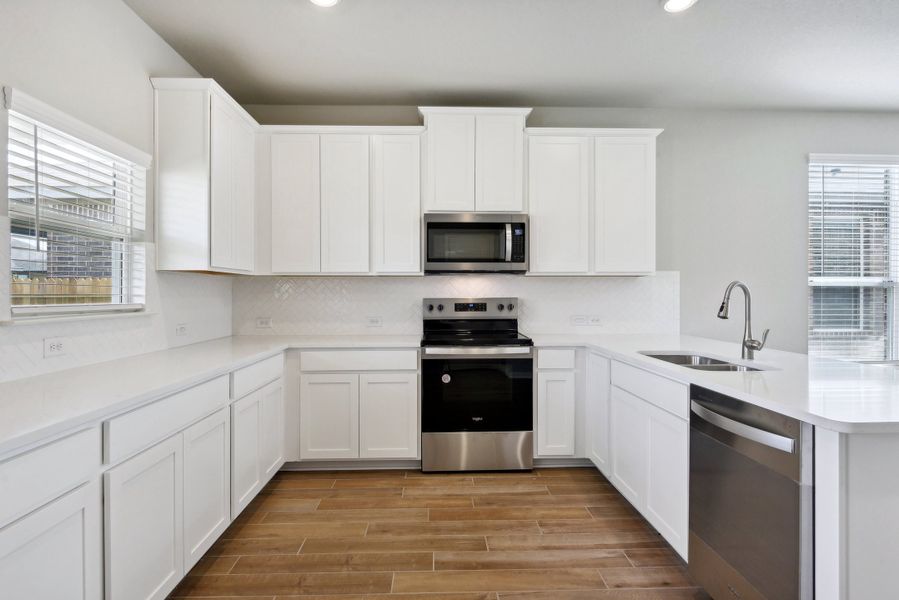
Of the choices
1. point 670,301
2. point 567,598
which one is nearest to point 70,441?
point 567,598

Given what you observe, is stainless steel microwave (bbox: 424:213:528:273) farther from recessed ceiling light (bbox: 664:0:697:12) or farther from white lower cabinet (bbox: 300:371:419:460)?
recessed ceiling light (bbox: 664:0:697:12)

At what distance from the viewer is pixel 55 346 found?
1.80 m

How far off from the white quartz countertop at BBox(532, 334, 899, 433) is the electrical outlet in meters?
2.55

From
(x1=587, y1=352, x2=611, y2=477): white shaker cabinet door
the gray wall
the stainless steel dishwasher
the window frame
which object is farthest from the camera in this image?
the gray wall

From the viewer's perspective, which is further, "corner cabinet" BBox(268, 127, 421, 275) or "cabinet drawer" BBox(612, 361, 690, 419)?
"corner cabinet" BBox(268, 127, 421, 275)

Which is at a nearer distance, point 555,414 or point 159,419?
point 159,419

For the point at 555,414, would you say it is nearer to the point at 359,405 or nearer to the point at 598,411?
the point at 598,411

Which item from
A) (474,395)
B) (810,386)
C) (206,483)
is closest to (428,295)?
(474,395)

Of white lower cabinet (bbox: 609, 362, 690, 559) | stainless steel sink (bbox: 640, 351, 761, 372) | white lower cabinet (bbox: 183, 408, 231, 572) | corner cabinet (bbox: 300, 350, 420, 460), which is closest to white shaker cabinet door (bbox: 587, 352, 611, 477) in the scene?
white lower cabinet (bbox: 609, 362, 690, 559)

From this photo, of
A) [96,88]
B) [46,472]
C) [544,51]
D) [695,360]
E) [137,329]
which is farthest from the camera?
[544,51]

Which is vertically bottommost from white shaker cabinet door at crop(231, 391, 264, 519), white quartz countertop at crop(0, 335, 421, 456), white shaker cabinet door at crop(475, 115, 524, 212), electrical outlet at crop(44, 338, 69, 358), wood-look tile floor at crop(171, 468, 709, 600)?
wood-look tile floor at crop(171, 468, 709, 600)

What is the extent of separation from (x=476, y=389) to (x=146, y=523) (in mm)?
1950

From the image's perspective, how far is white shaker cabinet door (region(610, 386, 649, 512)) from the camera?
229 centimetres

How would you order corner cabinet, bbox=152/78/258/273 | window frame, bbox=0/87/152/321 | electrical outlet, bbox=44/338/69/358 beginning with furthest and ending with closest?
corner cabinet, bbox=152/78/258/273 < electrical outlet, bbox=44/338/69/358 < window frame, bbox=0/87/152/321
